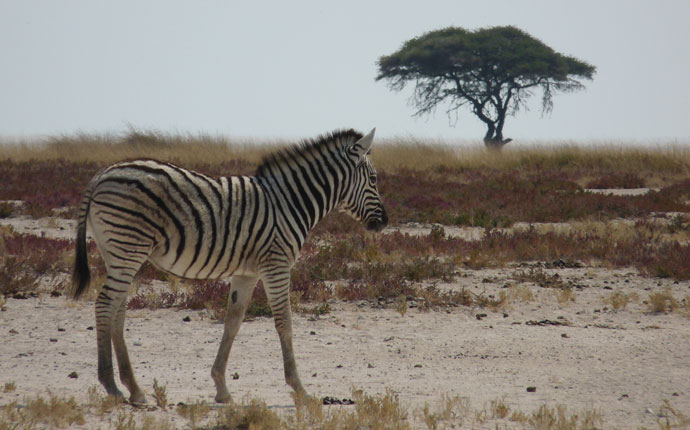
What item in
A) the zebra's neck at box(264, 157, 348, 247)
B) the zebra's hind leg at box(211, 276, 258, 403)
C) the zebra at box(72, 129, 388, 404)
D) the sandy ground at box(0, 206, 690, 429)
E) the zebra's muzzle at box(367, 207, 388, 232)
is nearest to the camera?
the zebra at box(72, 129, 388, 404)

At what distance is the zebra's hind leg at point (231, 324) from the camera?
234 inches

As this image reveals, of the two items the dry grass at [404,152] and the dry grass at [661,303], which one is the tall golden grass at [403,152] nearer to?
the dry grass at [404,152]

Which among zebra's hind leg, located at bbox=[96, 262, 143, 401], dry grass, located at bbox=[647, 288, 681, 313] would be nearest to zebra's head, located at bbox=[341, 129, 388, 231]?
zebra's hind leg, located at bbox=[96, 262, 143, 401]

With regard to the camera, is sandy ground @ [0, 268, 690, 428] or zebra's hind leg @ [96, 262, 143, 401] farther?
sandy ground @ [0, 268, 690, 428]

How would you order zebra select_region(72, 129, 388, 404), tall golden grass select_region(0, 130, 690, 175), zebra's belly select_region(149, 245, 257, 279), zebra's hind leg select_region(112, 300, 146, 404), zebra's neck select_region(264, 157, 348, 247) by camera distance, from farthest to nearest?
tall golden grass select_region(0, 130, 690, 175) → zebra's neck select_region(264, 157, 348, 247) → zebra's belly select_region(149, 245, 257, 279) → zebra's hind leg select_region(112, 300, 146, 404) → zebra select_region(72, 129, 388, 404)

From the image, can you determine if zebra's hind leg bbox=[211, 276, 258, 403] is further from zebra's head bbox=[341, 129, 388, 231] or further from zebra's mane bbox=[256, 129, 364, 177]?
zebra's head bbox=[341, 129, 388, 231]

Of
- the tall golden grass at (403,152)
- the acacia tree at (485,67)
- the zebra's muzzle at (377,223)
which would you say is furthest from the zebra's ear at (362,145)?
the acacia tree at (485,67)

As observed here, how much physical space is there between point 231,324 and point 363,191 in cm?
172

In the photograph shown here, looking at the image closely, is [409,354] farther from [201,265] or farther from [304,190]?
[201,265]

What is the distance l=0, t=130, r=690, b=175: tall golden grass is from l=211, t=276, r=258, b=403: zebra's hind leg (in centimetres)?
1827

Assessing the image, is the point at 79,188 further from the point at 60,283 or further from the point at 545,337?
the point at 545,337

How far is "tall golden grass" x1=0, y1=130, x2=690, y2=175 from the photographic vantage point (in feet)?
84.7

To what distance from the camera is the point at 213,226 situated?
5816mm

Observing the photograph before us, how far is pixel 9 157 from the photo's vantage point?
84.4 feet
